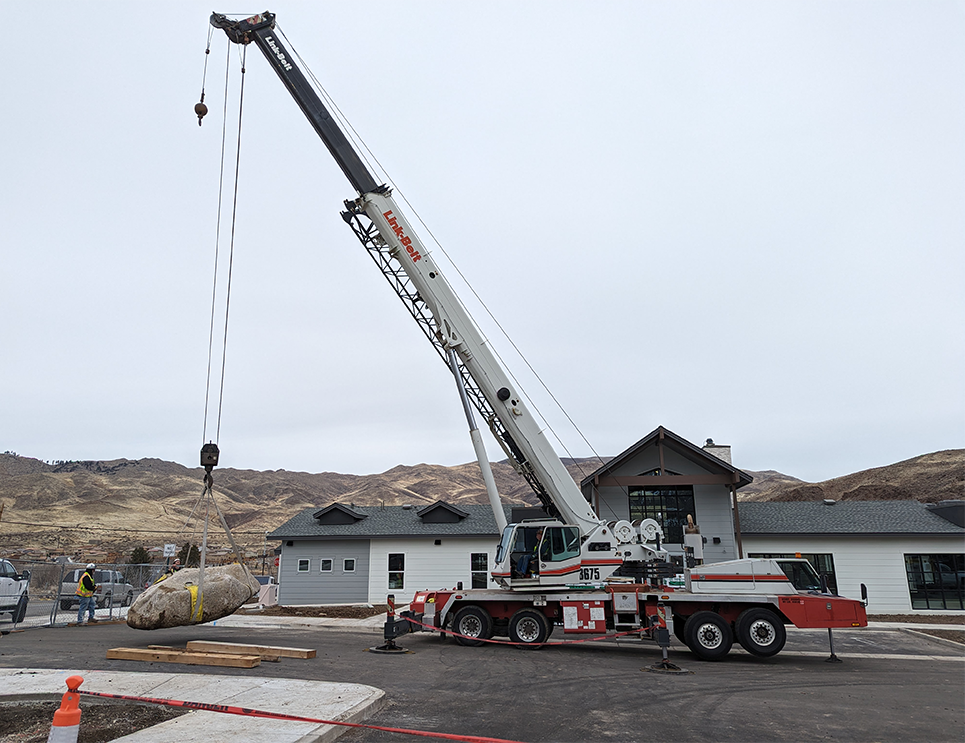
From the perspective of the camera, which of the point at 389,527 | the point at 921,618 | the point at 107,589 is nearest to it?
the point at 921,618

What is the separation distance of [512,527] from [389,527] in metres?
14.5

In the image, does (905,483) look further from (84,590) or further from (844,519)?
(84,590)

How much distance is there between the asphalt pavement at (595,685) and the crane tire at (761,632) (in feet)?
1.21

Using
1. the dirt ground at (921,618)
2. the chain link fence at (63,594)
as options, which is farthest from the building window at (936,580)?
the chain link fence at (63,594)

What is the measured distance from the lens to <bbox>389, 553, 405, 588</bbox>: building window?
28.8 m

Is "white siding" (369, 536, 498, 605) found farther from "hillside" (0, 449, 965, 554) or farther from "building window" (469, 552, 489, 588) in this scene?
"hillside" (0, 449, 965, 554)

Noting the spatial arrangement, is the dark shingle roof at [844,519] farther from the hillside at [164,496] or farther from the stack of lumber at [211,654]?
the stack of lumber at [211,654]

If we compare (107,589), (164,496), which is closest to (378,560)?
(107,589)

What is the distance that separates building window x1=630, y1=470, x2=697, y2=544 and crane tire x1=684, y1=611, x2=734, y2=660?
13851mm

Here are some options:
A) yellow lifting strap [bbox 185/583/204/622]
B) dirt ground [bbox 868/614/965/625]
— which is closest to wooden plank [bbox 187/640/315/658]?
yellow lifting strap [bbox 185/583/204/622]

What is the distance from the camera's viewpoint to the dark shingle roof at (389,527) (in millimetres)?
28672

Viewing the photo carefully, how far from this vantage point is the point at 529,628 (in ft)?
51.5

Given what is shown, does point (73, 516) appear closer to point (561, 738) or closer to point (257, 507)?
point (257, 507)

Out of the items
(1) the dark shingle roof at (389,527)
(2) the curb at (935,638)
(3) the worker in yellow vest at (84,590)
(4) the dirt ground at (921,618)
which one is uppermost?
(1) the dark shingle roof at (389,527)
